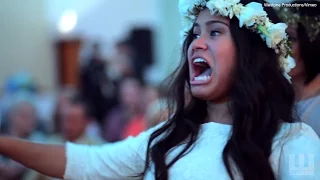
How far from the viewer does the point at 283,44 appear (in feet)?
8.94

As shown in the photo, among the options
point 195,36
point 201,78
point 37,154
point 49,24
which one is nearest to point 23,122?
point 37,154

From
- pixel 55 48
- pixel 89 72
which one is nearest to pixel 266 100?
pixel 89 72

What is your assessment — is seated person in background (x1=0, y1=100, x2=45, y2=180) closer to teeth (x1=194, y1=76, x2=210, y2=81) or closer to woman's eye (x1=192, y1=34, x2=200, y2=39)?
woman's eye (x1=192, y1=34, x2=200, y2=39)

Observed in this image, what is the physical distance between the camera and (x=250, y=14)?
2646mm

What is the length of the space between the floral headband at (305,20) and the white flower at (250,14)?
427mm

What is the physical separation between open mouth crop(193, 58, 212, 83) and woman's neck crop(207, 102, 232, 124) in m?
0.11

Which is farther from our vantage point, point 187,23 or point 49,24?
point 49,24

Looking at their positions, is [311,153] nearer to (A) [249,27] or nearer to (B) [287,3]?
(A) [249,27]

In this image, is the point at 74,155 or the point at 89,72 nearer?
the point at 74,155

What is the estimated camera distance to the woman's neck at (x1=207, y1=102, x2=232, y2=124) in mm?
2676

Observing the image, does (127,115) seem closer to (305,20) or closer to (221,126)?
(305,20)

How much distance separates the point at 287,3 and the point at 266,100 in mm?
667

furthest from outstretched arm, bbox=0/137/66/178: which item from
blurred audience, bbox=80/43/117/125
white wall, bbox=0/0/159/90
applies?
white wall, bbox=0/0/159/90

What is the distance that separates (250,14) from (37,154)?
0.88 metres
